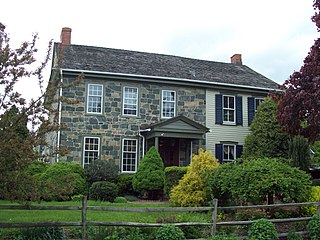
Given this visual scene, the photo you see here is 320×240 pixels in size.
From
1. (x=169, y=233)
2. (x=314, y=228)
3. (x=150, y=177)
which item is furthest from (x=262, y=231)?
(x=150, y=177)

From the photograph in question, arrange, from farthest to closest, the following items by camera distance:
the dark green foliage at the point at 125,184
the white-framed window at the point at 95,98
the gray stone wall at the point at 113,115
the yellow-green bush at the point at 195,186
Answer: the white-framed window at the point at 95,98 < the gray stone wall at the point at 113,115 < the dark green foliage at the point at 125,184 < the yellow-green bush at the point at 195,186

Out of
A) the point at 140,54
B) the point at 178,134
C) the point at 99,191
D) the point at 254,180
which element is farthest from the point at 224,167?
the point at 140,54

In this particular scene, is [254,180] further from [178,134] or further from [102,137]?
[102,137]

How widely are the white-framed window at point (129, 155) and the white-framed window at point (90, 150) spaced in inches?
49.8

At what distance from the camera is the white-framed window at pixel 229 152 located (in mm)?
21355

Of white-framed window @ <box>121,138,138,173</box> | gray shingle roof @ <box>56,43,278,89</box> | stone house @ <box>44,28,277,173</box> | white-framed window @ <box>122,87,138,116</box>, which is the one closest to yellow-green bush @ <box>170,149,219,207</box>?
stone house @ <box>44,28,277,173</box>

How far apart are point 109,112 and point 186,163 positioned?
4.63 metres

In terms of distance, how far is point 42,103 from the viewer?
7.69 m

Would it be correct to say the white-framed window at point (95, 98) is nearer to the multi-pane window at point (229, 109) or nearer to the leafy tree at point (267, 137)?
the multi-pane window at point (229, 109)

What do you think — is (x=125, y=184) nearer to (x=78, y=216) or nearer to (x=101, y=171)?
(x=101, y=171)

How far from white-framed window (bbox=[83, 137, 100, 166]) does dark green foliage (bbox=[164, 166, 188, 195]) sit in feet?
15.3

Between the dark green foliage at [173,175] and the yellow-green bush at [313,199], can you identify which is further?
the dark green foliage at [173,175]

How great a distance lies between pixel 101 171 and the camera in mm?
17234

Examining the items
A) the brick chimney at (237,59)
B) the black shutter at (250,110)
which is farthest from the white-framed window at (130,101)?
the brick chimney at (237,59)
